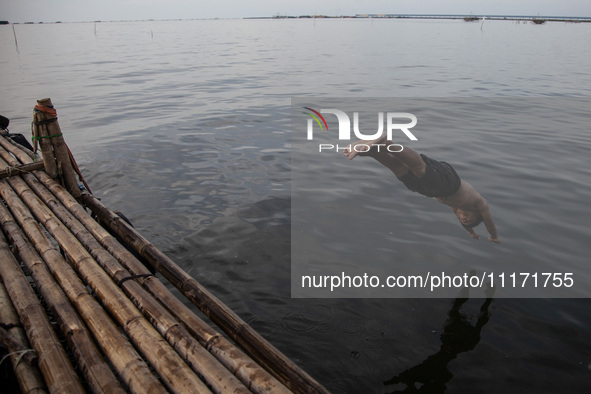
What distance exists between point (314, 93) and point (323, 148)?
30.8 feet

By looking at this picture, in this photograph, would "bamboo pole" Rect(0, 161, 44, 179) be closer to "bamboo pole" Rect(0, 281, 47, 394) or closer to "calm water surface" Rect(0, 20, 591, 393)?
"calm water surface" Rect(0, 20, 591, 393)

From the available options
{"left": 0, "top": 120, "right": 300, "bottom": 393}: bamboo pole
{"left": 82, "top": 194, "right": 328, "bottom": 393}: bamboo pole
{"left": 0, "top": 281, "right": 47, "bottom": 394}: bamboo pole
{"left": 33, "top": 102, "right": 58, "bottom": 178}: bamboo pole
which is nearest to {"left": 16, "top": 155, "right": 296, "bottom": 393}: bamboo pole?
{"left": 0, "top": 120, "right": 300, "bottom": 393}: bamboo pole

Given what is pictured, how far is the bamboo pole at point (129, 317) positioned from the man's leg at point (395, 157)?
5.48 meters

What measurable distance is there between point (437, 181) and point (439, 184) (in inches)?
2.7

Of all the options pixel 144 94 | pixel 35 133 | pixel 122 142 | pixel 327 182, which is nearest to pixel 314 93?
pixel 144 94

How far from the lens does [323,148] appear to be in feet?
40.0

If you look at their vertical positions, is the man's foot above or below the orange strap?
below

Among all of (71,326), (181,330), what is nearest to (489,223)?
(181,330)

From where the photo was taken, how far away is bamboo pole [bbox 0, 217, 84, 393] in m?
2.79

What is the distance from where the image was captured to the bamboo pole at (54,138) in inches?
242

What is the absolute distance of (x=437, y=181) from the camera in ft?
26.6

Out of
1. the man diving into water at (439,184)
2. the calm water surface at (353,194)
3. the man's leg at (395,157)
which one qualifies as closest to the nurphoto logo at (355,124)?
the calm water surface at (353,194)

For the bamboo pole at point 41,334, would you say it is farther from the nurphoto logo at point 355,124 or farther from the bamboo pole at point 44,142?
the nurphoto logo at point 355,124

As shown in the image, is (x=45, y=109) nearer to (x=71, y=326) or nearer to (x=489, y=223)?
(x=71, y=326)
